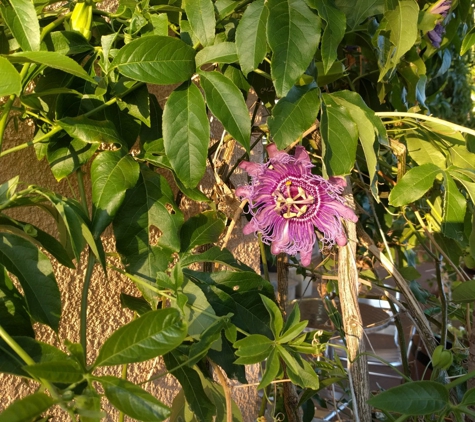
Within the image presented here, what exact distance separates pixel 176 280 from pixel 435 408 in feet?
0.92

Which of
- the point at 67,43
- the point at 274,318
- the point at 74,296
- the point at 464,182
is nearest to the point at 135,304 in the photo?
the point at 74,296

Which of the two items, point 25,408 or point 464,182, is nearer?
point 25,408

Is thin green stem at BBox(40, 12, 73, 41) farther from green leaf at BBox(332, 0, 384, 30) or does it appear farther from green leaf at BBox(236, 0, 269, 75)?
green leaf at BBox(332, 0, 384, 30)

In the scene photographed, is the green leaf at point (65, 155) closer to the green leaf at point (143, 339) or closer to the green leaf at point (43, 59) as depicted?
the green leaf at point (43, 59)

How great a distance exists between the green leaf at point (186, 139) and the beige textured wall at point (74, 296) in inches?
5.2

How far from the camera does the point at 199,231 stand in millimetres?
630

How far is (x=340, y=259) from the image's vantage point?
664 mm

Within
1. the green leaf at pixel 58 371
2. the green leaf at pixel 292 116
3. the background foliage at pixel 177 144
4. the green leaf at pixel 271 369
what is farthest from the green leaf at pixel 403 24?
the green leaf at pixel 58 371

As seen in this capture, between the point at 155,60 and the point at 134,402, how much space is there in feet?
0.97

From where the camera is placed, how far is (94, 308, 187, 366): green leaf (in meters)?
0.38

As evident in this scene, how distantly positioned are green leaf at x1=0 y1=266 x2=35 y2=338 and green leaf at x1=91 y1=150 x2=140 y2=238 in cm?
9

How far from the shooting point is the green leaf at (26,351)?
0.41 meters

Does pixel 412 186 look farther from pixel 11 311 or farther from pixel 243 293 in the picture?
pixel 11 311

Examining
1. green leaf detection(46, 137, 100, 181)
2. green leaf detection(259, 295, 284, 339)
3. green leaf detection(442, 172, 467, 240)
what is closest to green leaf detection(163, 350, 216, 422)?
green leaf detection(259, 295, 284, 339)
